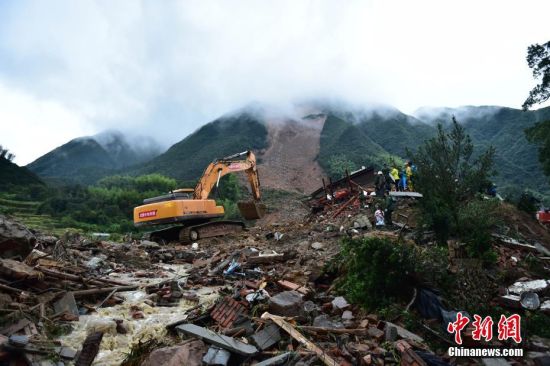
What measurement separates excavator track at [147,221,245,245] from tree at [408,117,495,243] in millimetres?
9335

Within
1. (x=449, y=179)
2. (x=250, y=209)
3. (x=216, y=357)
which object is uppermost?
(x=449, y=179)

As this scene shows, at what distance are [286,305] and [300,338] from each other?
81 cm

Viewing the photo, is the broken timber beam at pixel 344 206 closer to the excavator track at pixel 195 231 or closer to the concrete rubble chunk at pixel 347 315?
the excavator track at pixel 195 231

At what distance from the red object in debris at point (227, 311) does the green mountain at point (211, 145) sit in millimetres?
48869

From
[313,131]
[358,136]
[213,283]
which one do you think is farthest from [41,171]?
[213,283]

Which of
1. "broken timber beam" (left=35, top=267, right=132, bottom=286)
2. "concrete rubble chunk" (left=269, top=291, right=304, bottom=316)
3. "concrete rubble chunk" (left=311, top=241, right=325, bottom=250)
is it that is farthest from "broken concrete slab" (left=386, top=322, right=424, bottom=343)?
"concrete rubble chunk" (left=311, top=241, right=325, bottom=250)

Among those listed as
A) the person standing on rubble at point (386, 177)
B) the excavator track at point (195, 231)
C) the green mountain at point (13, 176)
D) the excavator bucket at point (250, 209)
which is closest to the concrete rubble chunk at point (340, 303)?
the person standing on rubble at point (386, 177)

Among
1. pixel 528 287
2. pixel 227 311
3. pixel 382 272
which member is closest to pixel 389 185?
pixel 528 287

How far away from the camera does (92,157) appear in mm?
89125

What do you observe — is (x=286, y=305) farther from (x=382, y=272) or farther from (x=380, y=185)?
(x=380, y=185)

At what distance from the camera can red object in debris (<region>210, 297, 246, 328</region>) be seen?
210 inches

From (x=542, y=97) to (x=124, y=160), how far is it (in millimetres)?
90129

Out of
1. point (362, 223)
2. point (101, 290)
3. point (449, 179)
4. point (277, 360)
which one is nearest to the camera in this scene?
point (277, 360)

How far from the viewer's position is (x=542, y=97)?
17.0 meters
